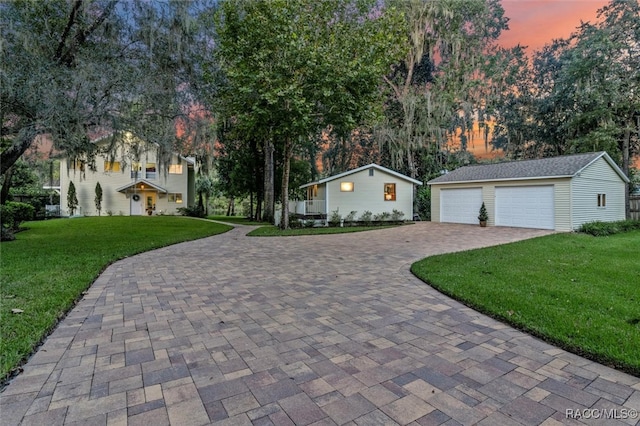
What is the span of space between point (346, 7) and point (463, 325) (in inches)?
579

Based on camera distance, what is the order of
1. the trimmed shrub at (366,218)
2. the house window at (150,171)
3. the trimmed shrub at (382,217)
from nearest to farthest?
the trimmed shrub at (366,218) < the trimmed shrub at (382,217) < the house window at (150,171)

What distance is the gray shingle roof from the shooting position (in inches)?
512

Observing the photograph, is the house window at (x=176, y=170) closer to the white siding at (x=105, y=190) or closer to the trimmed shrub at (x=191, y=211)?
the white siding at (x=105, y=190)

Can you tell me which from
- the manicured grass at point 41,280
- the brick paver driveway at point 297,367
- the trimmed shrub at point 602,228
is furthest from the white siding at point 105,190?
the trimmed shrub at point 602,228

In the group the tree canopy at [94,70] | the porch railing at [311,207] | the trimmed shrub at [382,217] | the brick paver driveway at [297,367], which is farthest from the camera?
the trimmed shrub at [382,217]

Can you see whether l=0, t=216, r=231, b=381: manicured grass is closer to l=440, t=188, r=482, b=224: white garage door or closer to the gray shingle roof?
l=440, t=188, r=482, b=224: white garage door

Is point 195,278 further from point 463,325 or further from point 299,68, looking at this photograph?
point 299,68

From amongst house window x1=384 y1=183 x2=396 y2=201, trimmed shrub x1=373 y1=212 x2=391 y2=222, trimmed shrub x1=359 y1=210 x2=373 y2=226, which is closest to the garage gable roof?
house window x1=384 y1=183 x2=396 y2=201

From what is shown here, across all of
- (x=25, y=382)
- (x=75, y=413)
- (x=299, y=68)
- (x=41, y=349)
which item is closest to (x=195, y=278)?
(x=41, y=349)

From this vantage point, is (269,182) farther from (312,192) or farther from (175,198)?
(175,198)

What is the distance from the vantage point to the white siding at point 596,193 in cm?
1265

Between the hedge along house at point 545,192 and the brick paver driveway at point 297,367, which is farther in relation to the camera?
the hedge along house at point 545,192

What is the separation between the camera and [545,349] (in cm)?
283

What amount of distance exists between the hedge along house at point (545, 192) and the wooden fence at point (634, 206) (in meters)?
1.72
